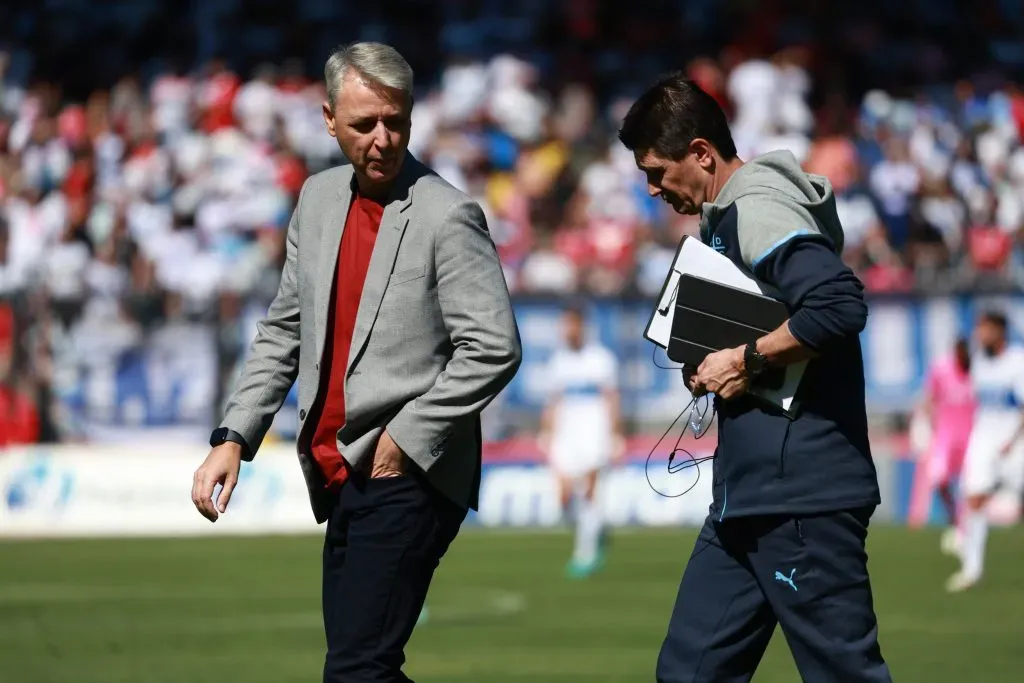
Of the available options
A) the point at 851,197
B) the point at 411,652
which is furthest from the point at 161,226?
the point at 411,652

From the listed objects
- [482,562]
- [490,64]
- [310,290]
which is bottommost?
[482,562]

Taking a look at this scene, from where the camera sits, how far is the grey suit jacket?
5410 millimetres

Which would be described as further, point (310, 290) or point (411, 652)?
point (411, 652)

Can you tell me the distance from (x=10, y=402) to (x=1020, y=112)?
14.1 m

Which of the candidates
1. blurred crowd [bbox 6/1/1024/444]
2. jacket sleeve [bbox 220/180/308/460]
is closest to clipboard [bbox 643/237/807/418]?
jacket sleeve [bbox 220/180/308/460]

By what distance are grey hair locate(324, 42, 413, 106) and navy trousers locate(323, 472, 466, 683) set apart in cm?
113

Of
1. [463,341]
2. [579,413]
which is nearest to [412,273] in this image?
[463,341]

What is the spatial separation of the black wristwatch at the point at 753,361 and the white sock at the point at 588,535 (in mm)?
11870

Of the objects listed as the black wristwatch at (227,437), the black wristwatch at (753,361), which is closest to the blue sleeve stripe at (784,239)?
the black wristwatch at (753,361)

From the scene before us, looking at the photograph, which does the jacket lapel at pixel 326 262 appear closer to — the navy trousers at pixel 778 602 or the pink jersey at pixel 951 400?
the navy trousers at pixel 778 602

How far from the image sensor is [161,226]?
81.7 feet

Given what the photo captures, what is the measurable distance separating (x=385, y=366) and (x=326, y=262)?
1.21 feet

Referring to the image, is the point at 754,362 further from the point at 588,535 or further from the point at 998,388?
the point at 998,388

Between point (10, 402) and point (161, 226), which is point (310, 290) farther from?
point (161, 226)
